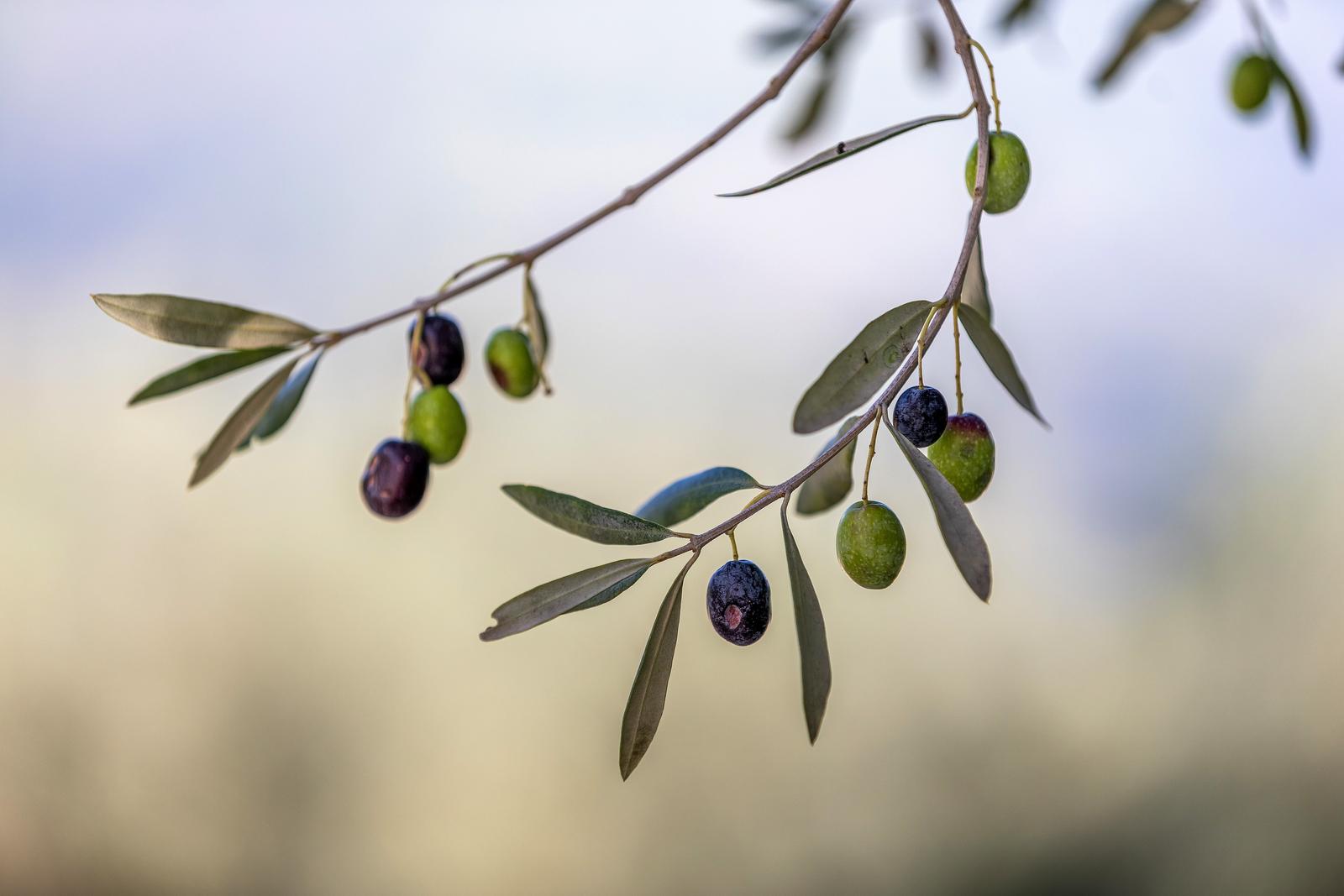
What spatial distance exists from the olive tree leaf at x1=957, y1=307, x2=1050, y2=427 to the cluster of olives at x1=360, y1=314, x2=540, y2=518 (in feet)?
1.20

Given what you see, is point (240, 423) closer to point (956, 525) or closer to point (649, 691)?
point (649, 691)

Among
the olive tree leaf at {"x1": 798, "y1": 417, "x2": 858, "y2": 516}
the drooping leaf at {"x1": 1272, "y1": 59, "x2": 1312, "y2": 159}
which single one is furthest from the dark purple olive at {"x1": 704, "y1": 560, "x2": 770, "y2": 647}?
the drooping leaf at {"x1": 1272, "y1": 59, "x2": 1312, "y2": 159}

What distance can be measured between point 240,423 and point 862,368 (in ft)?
1.39

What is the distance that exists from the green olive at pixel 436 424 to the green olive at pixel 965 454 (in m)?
0.35

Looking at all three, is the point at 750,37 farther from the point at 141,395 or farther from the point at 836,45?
the point at 141,395

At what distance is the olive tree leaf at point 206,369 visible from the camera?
0.71 meters

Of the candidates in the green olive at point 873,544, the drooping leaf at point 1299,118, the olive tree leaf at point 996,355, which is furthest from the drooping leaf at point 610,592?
the drooping leaf at point 1299,118

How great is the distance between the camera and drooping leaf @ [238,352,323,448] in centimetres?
78

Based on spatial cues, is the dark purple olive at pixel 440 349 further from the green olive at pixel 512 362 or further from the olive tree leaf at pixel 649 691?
the olive tree leaf at pixel 649 691

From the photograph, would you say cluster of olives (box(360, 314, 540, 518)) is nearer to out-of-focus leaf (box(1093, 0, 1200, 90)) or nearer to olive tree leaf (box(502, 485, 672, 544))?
olive tree leaf (box(502, 485, 672, 544))

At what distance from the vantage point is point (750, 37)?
1.25m

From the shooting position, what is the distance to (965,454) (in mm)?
622

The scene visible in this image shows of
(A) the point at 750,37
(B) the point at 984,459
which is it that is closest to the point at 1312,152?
(A) the point at 750,37

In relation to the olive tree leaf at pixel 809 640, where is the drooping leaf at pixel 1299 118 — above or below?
above
